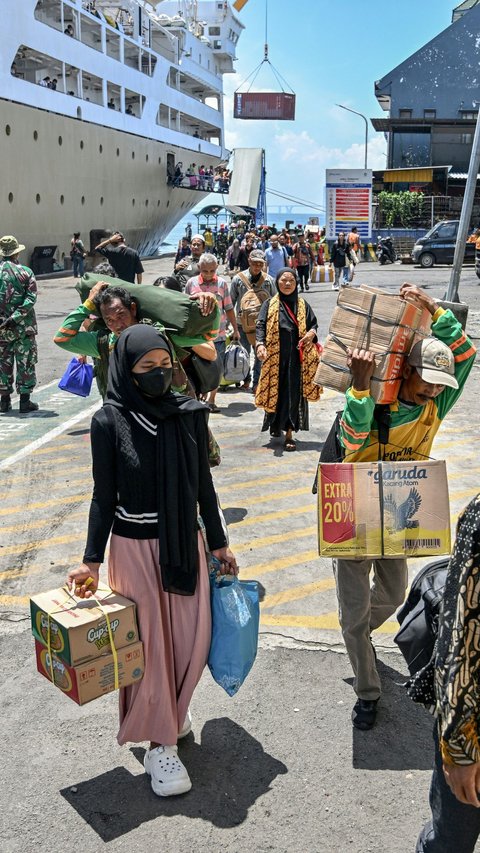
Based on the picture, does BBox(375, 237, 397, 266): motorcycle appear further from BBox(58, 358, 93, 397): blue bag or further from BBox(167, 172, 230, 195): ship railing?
BBox(58, 358, 93, 397): blue bag

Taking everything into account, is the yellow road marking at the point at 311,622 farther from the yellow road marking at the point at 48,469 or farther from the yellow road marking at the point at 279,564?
the yellow road marking at the point at 48,469

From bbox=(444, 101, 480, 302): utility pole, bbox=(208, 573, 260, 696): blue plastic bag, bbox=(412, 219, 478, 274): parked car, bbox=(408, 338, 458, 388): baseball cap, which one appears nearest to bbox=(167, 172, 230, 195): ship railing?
bbox=(412, 219, 478, 274): parked car

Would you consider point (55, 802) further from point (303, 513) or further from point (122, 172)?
point (122, 172)

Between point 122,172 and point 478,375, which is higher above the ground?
point 122,172

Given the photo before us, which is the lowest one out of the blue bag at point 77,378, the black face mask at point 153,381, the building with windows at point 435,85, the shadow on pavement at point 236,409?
the shadow on pavement at point 236,409

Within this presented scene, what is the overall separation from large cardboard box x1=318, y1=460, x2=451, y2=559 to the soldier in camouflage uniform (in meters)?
6.21

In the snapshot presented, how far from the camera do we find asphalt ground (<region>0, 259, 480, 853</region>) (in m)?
2.75

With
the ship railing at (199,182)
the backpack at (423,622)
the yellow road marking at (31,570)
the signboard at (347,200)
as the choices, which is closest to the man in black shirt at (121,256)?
the yellow road marking at (31,570)

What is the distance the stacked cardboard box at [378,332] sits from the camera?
299cm

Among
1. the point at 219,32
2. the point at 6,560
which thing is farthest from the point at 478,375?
the point at 219,32

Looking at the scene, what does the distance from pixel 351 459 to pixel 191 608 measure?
0.85m

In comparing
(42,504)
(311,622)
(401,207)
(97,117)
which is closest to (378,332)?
(311,622)

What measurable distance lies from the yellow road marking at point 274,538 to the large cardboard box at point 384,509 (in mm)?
2185

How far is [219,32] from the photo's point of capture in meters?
51.7
